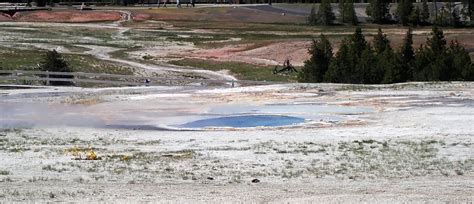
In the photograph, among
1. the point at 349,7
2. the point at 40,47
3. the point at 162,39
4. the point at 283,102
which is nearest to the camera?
the point at 283,102

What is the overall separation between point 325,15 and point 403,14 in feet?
→ 33.5

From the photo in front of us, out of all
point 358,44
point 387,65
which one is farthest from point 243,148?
point 358,44

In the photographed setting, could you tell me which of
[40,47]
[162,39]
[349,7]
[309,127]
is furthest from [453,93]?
[349,7]

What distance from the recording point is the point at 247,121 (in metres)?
27.4

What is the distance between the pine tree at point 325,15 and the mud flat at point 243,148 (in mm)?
74647

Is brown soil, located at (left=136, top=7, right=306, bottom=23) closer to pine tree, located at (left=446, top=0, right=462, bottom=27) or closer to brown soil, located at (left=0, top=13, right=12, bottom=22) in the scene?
brown soil, located at (left=0, top=13, right=12, bottom=22)

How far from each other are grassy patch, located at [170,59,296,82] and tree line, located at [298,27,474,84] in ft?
9.33

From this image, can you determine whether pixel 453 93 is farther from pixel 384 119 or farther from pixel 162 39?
pixel 162 39

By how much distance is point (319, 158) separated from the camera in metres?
18.3

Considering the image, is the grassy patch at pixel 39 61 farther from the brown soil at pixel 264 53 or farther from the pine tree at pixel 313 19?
the pine tree at pixel 313 19

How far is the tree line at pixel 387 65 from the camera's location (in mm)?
43969

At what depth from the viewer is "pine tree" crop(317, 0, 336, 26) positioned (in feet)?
361

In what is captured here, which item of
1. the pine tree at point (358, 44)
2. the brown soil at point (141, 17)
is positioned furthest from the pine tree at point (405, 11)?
the pine tree at point (358, 44)

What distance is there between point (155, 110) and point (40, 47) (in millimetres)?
43779
